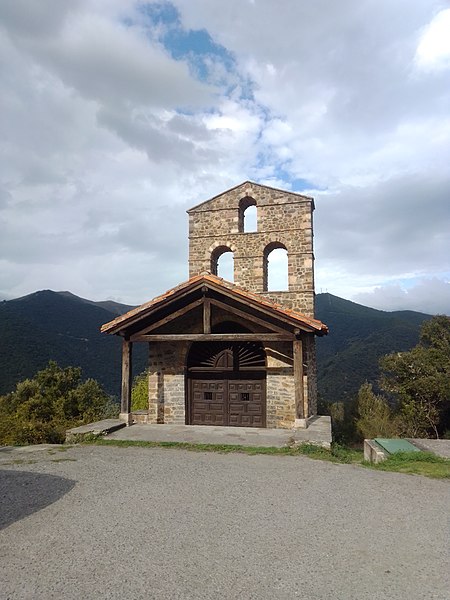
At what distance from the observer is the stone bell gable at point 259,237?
13.3 m

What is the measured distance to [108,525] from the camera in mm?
4816

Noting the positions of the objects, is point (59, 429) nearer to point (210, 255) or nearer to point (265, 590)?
point (210, 255)

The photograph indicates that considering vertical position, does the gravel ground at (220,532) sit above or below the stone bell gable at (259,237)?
below

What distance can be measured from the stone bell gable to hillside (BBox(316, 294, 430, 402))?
583 inches

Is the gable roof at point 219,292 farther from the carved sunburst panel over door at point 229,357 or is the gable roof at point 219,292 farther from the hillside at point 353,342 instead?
the hillside at point 353,342

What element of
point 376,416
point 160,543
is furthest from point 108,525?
point 376,416

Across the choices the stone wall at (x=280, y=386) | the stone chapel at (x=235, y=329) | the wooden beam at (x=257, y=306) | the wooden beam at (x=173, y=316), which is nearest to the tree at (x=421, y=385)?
the stone chapel at (x=235, y=329)

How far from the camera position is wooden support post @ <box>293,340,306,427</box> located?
10414 millimetres

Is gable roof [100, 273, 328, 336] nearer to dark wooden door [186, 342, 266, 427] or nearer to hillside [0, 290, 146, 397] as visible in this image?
dark wooden door [186, 342, 266, 427]

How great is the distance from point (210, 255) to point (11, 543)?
10.6 meters

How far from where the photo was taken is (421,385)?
18.1 meters

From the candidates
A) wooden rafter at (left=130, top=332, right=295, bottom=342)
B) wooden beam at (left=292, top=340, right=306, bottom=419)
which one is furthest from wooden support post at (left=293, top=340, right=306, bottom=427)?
wooden rafter at (left=130, top=332, right=295, bottom=342)

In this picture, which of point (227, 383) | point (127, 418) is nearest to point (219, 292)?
point (227, 383)

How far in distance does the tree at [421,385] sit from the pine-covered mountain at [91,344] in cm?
1448
